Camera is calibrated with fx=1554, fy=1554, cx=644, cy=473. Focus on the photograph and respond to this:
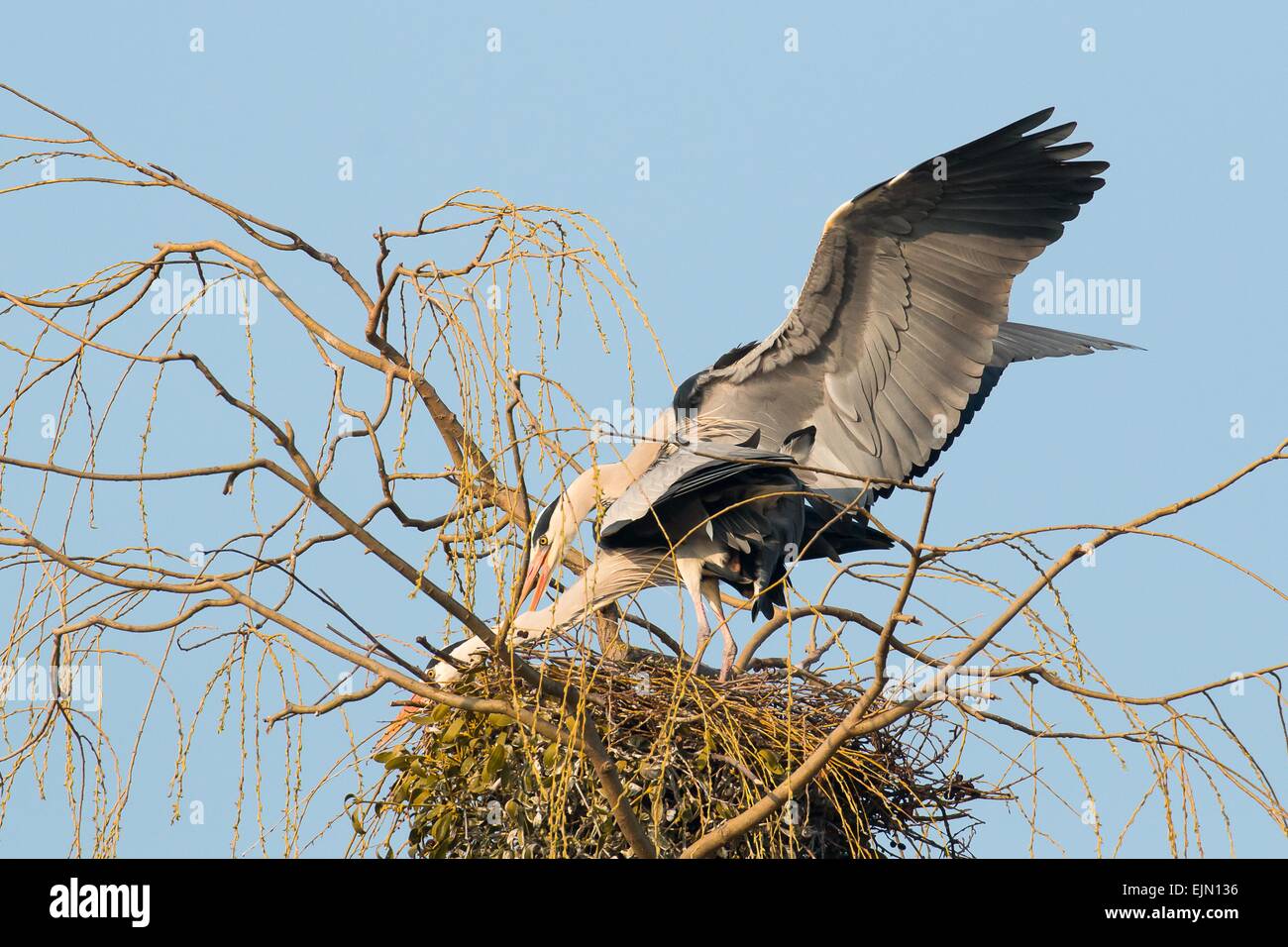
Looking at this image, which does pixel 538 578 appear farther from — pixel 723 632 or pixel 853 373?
pixel 853 373

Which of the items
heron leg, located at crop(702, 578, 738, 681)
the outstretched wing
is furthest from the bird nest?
the outstretched wing

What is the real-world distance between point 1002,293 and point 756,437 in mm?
1106

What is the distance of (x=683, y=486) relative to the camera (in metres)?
5.47

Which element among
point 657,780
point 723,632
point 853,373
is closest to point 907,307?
point 853,373

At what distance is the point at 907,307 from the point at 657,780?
2.35m

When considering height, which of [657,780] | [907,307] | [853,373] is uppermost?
[907,307]

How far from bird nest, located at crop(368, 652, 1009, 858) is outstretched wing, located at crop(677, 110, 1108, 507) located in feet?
4.79

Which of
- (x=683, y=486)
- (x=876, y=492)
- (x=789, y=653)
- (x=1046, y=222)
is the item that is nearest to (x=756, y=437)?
(x=683, y=486)

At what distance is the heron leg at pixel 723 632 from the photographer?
5551mm

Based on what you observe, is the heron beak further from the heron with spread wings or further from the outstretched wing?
the outstretched wing

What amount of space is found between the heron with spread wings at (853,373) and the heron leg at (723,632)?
0.04ft

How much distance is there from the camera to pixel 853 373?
6.02 m

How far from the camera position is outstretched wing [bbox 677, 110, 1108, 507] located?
578 centimetres
